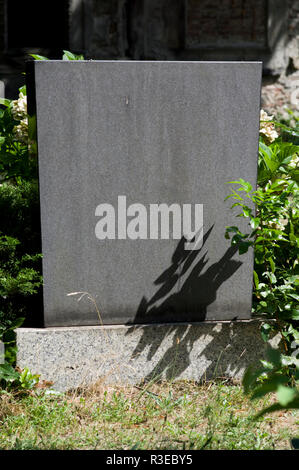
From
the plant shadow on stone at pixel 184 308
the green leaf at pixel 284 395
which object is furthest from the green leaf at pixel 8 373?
the green leaf at pixel 284 395

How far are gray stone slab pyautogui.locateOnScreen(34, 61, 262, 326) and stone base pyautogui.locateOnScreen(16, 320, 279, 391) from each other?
80 millimetres

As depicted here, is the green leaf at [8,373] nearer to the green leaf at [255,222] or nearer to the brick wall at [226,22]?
the green leaf at [255,222]

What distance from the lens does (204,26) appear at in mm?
9625

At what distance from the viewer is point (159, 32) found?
31.0 feet

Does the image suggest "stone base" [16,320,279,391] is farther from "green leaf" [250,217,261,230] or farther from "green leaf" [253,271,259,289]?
"green leaf" [250,217,261,230]

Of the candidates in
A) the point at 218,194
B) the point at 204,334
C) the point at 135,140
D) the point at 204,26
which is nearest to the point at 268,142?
the point at 218,194

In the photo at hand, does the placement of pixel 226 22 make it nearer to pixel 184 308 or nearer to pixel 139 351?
pixel 184 308

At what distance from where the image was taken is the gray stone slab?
290 centimetres

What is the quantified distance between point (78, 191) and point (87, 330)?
2.12ft

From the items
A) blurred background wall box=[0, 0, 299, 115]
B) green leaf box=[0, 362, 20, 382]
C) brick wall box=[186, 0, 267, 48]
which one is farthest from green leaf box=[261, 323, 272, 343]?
brick wall box=[186, 0, 267, 48]

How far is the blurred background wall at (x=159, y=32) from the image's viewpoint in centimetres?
905

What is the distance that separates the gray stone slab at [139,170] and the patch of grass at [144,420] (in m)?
0.35

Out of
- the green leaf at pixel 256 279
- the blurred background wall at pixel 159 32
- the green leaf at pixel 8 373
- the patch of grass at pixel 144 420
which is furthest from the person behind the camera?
the blurred background wall at pixel 159 32
